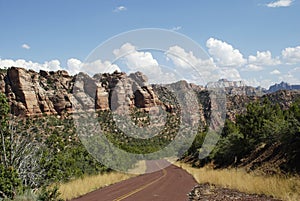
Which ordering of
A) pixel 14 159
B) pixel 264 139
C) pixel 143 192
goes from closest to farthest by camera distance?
pixel 14 159, pixel 143 192, pixel 264 139

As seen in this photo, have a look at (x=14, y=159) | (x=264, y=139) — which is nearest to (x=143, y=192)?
(x=14, y=159)

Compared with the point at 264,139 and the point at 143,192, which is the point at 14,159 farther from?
the point at 264,139

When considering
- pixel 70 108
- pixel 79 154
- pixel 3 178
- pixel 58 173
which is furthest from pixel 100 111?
pixel 70 108

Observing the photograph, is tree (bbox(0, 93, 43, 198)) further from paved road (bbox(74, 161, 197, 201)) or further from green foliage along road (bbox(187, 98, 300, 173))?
green foliage along road (bbox(187, 98, 300, 173))

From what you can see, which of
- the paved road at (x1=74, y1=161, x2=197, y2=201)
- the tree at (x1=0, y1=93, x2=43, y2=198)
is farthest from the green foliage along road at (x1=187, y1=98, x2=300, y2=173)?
the tree at (x1=0, y1=93, x2=43, y2=198)

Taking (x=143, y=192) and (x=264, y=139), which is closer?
(x=143, y=192)

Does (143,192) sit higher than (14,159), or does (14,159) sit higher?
(14,159)

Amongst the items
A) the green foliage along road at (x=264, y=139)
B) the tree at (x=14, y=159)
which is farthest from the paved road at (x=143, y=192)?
the green foliage along road at (x=264, y=139)

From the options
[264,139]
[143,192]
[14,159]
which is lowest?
[143,192]

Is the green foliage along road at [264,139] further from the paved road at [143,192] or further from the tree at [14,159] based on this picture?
the tree at [14,159]

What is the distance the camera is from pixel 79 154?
2972 cm

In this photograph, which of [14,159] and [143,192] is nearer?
[14,159]

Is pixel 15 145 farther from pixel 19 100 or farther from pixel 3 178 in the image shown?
pixel 19 100

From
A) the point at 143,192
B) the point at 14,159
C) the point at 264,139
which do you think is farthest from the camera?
the point at 264,139
